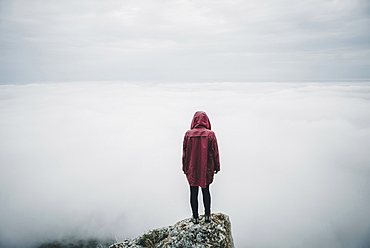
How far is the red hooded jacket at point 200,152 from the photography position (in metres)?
6.32

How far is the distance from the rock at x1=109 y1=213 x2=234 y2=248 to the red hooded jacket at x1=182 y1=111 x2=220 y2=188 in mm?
1697

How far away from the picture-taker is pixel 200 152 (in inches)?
251

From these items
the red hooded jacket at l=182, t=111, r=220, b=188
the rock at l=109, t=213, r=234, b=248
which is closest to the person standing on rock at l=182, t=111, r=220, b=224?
the red hooded jacket at l=182, t=111, r=220, b=188

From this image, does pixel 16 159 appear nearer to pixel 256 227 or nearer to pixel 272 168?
pixel 256 227

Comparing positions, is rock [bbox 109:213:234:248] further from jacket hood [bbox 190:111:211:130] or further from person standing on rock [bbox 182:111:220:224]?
jacket hood [bbox 190:111:211:130]

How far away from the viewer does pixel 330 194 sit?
460 feet

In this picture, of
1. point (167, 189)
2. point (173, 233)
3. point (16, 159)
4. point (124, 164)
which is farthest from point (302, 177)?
point (16, 159)

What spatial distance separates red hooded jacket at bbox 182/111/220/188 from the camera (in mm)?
6324

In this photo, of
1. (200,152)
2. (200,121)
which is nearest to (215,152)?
(200,152)

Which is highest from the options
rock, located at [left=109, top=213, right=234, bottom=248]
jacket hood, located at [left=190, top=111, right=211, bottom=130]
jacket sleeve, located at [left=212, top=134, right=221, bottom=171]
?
jacket hood, located at [left=190, top=111, right=211, bottom=130]

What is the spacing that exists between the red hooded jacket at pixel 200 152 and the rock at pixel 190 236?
5.57 ft

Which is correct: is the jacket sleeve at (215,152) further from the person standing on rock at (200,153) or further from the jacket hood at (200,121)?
the jacket hood at (200,121)

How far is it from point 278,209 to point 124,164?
11915 cm

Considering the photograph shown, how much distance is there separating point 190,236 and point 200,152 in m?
2.70
